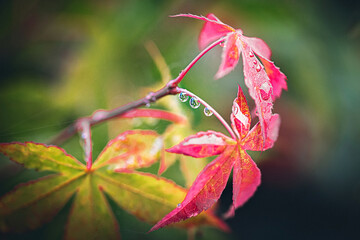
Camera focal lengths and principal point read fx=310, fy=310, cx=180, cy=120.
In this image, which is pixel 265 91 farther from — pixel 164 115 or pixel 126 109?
pixel 164 115

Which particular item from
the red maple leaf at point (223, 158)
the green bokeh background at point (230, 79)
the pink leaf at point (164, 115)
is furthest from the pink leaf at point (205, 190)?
the green bokeh background at point (230, 79)

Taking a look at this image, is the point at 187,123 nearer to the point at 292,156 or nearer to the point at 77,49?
the point at 77,49

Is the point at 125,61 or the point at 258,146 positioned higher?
the point at 125,61

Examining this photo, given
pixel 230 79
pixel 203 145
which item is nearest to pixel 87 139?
pixel 203 145

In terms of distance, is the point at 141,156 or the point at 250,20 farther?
the point at 250,20

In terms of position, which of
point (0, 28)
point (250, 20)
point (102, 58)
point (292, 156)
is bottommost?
point (292, 156)

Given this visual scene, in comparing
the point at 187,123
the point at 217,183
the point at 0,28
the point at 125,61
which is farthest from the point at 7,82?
the point at 217,183
